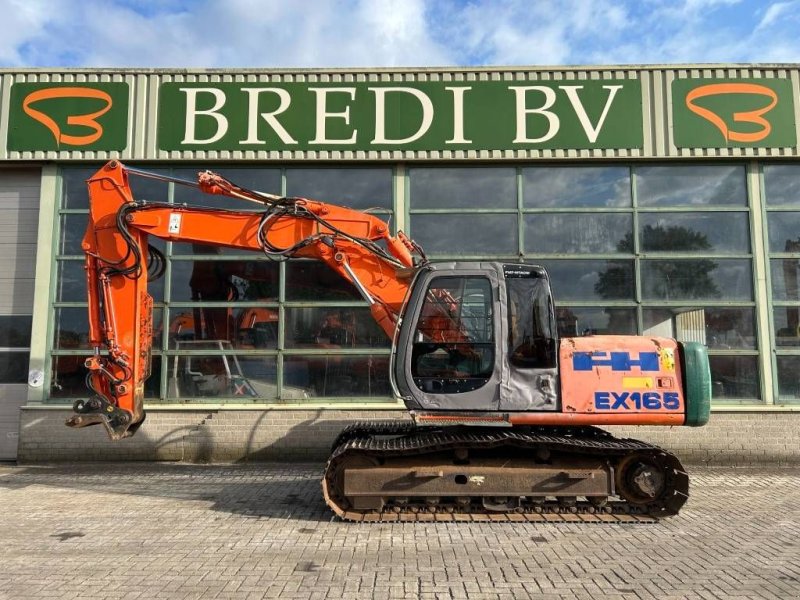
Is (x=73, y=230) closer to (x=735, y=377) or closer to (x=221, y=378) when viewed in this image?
(x=221, y=378)

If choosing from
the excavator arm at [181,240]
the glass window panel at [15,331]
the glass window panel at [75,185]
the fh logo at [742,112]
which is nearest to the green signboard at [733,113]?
the fh logo at [742,112]

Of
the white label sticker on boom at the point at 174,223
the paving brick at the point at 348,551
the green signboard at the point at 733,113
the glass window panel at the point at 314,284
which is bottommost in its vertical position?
the paving brick at the point at 348,551

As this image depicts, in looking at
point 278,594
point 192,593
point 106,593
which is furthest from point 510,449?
point 106,593

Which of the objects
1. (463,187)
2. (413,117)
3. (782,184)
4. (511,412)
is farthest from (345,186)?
(782,184)

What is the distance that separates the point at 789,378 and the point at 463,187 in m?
5.84

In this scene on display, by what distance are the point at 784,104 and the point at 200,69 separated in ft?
30.3

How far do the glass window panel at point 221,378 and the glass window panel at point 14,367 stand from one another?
2.40m

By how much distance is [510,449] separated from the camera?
6262mm

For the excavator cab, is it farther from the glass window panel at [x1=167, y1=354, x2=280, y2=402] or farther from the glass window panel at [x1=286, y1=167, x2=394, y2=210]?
the glass window panel at [x1=167, y1=354, x2=280, y2=402]

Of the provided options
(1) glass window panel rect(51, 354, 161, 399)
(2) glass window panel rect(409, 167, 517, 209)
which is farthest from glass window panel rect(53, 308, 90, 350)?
(2) glass window panel rect(409, 167, 517, 209)

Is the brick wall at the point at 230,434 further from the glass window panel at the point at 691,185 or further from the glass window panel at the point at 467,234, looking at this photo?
the glass window panel at the point at 691,185

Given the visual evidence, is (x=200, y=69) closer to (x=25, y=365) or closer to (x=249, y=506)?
(x=25, y=365)

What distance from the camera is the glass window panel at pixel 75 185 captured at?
9.84m

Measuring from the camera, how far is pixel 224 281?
31.6 feet
